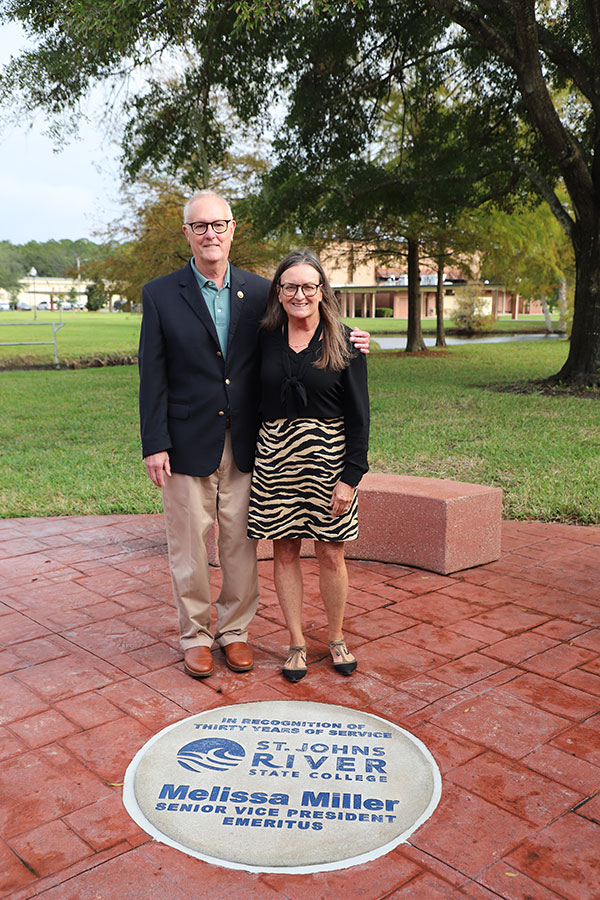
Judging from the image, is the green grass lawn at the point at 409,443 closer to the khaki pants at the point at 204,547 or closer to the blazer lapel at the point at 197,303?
the khaki pants at the point at 204,547

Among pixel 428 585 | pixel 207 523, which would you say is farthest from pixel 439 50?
pixel 207 523

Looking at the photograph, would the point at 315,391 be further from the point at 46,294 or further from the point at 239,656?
the point at 46,294

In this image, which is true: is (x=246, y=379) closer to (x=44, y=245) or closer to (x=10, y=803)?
(x=10, y=803)

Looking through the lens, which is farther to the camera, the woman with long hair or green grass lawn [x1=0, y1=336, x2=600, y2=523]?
green grass lawn [x1=0, y1=336, x2=600, y2=523]

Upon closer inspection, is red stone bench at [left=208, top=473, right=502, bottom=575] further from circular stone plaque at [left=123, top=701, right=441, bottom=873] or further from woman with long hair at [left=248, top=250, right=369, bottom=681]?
circular stone plaque at [left=123, top=701, right=441, bottom=873]

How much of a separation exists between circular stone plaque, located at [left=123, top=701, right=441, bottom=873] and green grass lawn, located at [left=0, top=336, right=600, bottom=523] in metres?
3.64

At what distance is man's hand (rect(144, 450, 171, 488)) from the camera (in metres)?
3.43

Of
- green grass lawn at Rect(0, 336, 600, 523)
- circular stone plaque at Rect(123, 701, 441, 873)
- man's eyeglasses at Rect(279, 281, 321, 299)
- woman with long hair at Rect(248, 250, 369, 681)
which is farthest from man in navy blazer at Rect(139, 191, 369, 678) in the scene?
green grass lawn at Rect(0, 336, 600, 523)

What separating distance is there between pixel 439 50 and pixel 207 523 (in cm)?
1330

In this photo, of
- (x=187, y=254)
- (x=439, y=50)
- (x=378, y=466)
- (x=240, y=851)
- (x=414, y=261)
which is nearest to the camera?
(x=240, y=851)

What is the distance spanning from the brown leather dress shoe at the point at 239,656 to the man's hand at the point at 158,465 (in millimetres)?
843

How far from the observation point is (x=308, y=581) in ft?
16.3

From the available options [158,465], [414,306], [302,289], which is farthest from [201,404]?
[414,306]

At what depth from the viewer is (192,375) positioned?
3.46 meters
